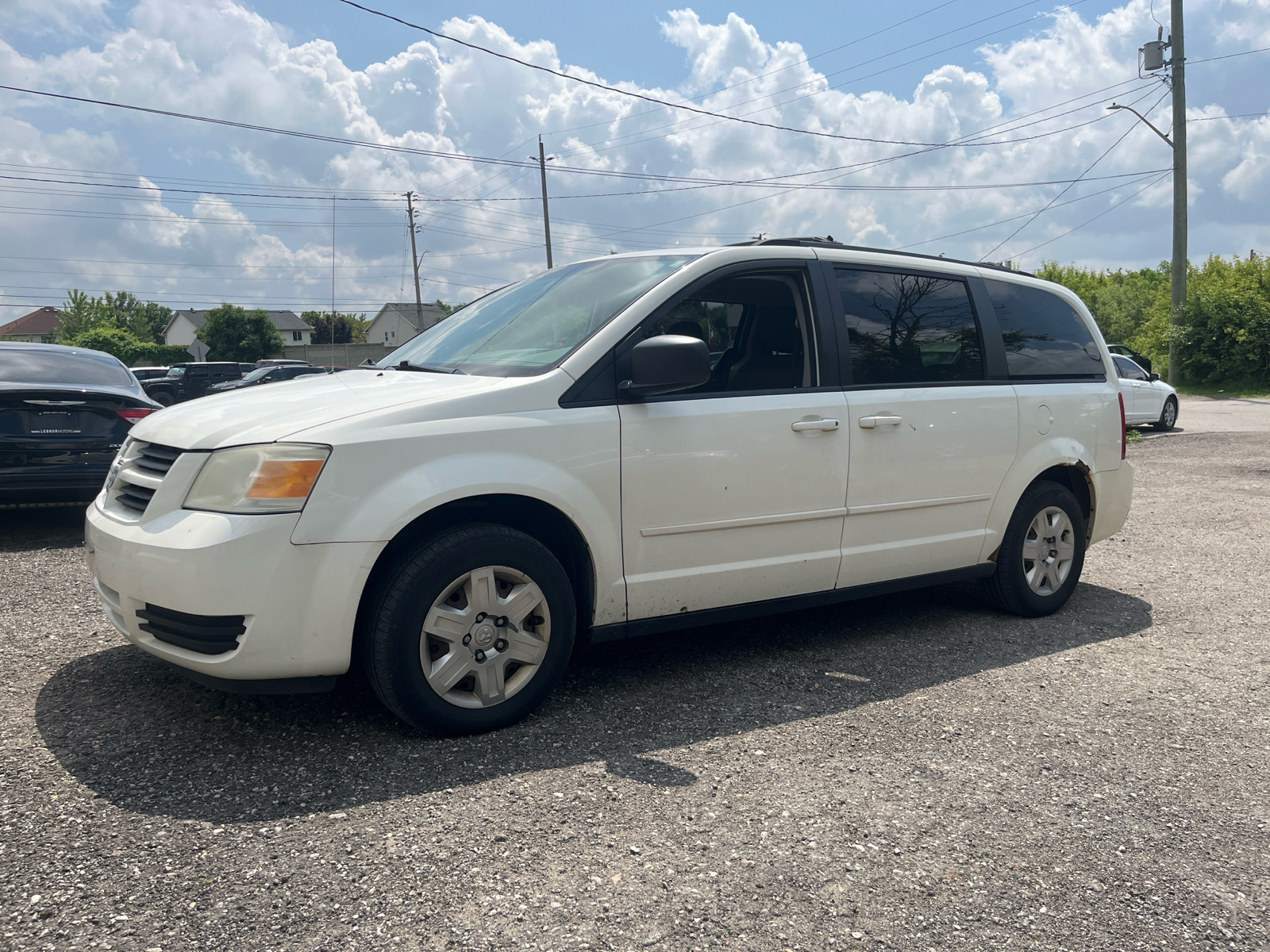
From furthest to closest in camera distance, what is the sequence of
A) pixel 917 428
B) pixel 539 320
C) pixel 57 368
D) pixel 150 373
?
1. pixel 150 373
2. pixel 57 368
3. pixel 917 428
4. pixel 539 320

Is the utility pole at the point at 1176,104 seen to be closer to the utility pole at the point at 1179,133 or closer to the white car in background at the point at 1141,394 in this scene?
the utility pole at the point at 1179,133

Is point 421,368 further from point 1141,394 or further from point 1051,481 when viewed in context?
point 1141,394

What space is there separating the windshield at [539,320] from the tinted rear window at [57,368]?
4.05 meters

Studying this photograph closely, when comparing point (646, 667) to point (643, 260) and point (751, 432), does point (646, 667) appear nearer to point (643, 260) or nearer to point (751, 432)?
point (751, 432)

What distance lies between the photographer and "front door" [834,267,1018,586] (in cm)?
453

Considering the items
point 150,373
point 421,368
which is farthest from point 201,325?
point 421,368

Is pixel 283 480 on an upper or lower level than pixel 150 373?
lower

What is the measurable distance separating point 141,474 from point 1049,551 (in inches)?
179

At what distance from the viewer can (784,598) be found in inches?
172

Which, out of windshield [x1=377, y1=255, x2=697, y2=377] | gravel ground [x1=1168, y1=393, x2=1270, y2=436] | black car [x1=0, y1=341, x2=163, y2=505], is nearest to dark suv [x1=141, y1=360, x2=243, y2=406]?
black car [x1=0, y1=341, x2=163, y2=505]

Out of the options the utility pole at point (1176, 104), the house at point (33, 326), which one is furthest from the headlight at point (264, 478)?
the house at point (33, 326)

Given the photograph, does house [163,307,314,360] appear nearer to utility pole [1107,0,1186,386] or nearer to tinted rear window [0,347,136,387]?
utility pole [1107,0,1186,386]

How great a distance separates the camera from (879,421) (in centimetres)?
450

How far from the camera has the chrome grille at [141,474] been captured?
3434 mm
